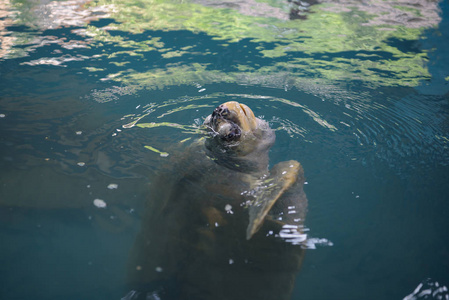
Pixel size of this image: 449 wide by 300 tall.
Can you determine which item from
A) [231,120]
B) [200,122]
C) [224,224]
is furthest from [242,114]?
[224,224]

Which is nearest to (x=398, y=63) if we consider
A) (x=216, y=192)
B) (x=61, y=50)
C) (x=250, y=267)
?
(x=216, y=192)

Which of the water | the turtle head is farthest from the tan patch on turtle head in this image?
the water

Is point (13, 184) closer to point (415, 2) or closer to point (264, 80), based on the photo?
point (264, 80)

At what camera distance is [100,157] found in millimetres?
3471

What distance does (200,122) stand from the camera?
4.19 metres

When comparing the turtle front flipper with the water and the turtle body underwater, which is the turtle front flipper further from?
the water

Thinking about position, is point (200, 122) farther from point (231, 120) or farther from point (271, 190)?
point (271, 190)

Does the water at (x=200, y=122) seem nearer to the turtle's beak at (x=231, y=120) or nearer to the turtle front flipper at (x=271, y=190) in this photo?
the turtle front flipper at (x=271, y=190)

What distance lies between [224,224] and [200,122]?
1772mm

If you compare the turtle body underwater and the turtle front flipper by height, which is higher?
the turtle front flipper

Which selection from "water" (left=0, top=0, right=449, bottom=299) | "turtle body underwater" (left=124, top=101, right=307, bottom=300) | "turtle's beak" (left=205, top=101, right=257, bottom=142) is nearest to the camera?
"turtle body underwater" (left=124, top=101, right=307, bottom=300)

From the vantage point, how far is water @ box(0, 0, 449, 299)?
250cm

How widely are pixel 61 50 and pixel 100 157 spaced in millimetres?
3998

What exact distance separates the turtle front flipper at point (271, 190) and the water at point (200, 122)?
286 mm
